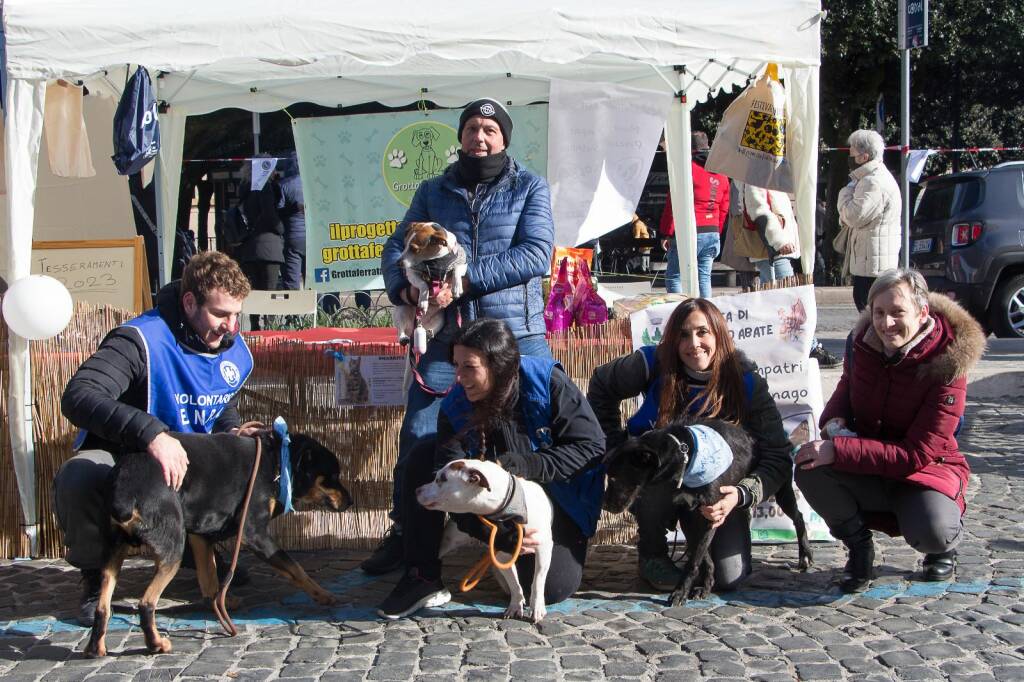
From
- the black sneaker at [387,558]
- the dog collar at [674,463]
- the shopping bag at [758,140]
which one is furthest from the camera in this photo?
the shopping bag at [758,140]

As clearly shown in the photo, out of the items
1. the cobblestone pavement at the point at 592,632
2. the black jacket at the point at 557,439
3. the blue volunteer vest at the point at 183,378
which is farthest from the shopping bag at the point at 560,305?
the blue volunteer vest at the point at 183,378

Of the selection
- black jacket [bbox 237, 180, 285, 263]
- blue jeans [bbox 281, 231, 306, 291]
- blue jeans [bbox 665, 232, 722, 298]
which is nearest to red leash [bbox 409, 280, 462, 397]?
A: blue jeans [bbox 665, 232, 722, 298]

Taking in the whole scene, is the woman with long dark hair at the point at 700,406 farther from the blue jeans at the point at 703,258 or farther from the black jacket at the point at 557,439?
the blue jeans at the point at 703,258

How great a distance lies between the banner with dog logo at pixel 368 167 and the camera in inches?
309

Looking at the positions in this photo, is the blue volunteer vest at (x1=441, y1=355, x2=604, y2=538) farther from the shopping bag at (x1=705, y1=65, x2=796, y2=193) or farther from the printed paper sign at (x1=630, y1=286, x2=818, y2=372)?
the shopping bag at (x1=705, y1=65, x2=796, y2=193)

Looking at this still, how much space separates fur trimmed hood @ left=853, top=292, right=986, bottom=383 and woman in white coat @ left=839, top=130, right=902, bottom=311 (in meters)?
3.81

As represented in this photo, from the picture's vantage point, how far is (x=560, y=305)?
19.3 ft

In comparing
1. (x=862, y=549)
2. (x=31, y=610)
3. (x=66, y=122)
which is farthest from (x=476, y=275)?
(x=66, y=122)

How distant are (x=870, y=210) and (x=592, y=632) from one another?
198 inches

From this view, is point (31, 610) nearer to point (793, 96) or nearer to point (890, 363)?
point (890, 363)

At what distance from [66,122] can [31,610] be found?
3325 millimetres

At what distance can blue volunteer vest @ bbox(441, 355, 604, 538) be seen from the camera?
4086 mm

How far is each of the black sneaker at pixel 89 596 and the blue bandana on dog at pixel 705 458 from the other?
7.28 ft

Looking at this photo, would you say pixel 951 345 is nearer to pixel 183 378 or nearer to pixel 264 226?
pixel 183 378
